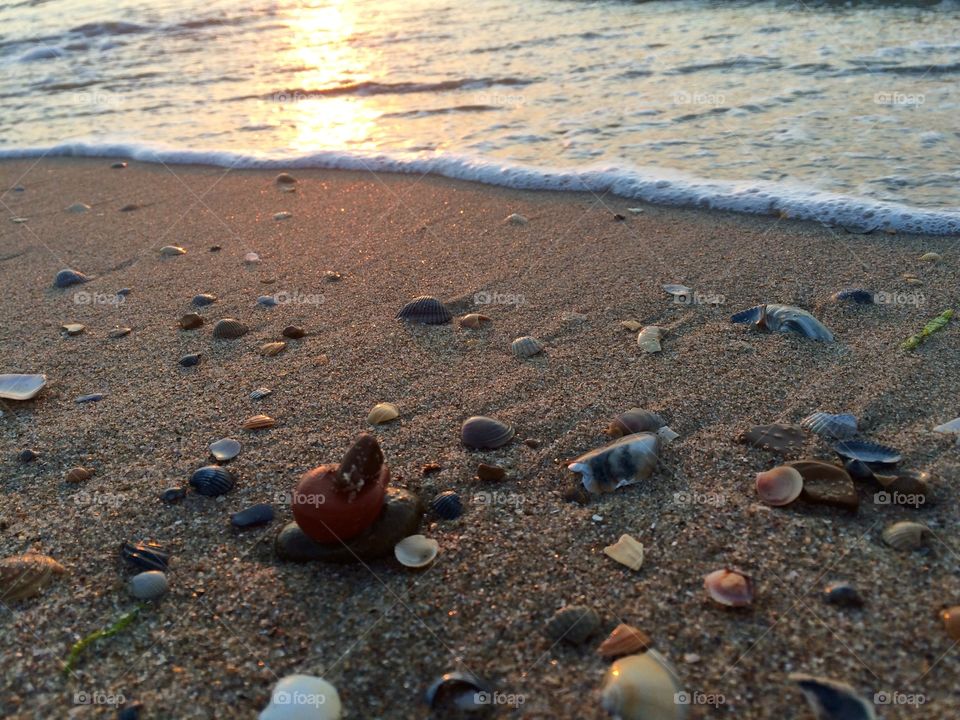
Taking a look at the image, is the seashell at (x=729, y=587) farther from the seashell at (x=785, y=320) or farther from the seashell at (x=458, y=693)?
the seashell at (x=785, y=320)

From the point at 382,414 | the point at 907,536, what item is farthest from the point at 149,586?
the point at 907,536

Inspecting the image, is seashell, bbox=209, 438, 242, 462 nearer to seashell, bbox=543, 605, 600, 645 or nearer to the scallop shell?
the scallop shell

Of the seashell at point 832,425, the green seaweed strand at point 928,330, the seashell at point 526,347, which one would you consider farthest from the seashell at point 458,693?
the green seaweed strand at point 928,330

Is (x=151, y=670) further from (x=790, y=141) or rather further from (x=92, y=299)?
(x=790, y=141)

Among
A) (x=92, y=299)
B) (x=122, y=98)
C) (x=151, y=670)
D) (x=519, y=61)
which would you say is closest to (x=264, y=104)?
(x=122, y=98)

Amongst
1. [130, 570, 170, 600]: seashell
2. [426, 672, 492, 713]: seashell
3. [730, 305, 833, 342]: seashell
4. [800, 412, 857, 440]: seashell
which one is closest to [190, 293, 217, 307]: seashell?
[130, 570, 170, 600]: seashell

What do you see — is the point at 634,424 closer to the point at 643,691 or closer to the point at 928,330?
the point at 643,691

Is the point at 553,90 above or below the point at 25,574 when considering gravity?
above
